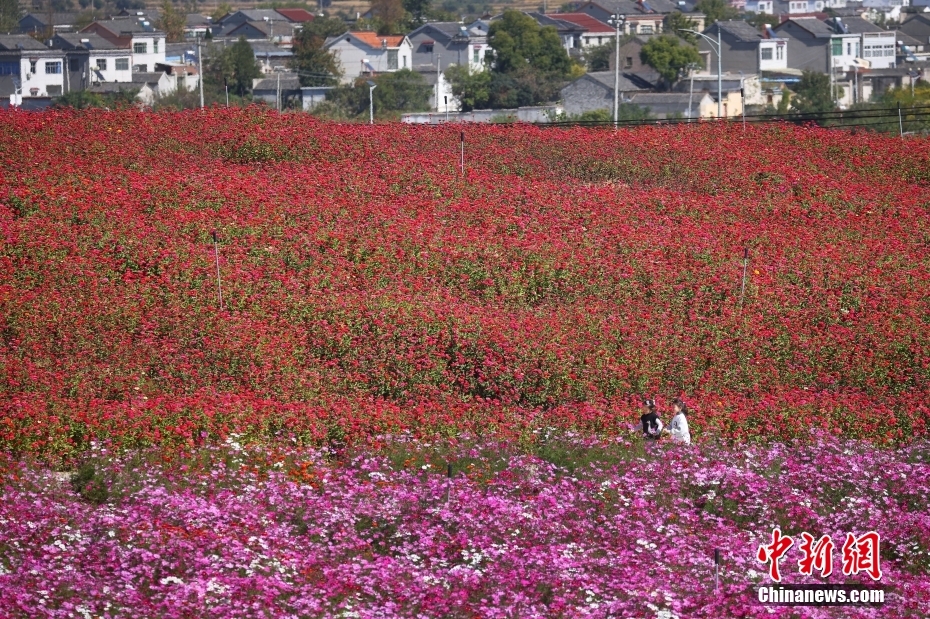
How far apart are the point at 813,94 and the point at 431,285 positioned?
57.0 metres

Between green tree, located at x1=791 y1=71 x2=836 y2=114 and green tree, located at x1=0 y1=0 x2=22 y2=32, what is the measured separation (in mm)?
55770

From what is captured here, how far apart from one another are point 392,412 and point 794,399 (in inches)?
201

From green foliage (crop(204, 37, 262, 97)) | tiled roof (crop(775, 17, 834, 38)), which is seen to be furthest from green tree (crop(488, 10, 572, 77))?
tiled roof (crop(775, 17, 834, 38))

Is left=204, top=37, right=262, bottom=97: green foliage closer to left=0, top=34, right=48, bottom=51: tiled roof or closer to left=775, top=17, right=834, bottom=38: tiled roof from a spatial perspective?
left=0, top=34, right=48, bottom=51: tiled roof

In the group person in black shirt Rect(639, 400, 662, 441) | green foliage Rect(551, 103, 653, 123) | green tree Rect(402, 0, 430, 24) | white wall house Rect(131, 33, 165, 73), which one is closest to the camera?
person in black shirt Rect(639, 400, 662, 441)

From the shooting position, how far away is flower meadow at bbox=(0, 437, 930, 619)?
10055 millimetres

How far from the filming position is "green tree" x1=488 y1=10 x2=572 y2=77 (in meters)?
72.9

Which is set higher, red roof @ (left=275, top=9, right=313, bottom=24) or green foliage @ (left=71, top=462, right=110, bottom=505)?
red roof @ (left=275, top=9, right=313, bottom=24)

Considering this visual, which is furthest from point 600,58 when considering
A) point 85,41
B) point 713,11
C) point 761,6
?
point 761,6

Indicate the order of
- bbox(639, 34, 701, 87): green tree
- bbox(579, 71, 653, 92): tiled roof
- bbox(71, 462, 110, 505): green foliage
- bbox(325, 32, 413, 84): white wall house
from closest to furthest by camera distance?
bbox(71, 462, 110, 505): green foliage < bbox(579, 71, 653, 92): tiled roof < bbox(639, 34, 701, 87): green tree < bbox(325, 32, 413, 84): white wall house

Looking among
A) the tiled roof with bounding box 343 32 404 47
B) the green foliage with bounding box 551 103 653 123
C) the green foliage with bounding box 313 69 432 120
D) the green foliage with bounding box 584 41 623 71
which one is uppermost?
the tiled roof with bounding box 343 32 404 47

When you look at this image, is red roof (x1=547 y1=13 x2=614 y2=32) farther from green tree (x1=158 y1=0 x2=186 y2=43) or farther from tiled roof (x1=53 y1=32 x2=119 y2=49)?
tiled roof (x1=53 y1=32 x2=119 y2=49)

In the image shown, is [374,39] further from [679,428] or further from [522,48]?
[679,428]

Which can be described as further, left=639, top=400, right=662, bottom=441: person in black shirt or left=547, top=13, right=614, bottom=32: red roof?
left=547, top=13, right=614, bottom=32: red roof
